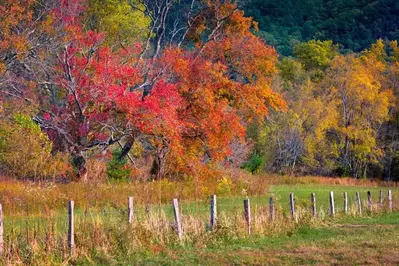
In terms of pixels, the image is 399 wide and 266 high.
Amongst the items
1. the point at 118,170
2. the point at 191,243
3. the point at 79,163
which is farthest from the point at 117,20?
the point at 191,243

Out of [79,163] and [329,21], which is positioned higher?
[329,21]

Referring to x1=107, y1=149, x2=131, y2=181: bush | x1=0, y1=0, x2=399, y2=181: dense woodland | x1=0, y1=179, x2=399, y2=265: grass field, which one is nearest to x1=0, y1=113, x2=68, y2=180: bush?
x1=0, y1=0, x2=399, y2=181: dense woodland

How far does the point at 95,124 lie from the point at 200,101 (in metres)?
6.00

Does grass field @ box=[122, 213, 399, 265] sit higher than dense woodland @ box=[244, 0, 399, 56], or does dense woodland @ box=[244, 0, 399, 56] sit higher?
dense woodland @ box=[244, 0, 399, 56]

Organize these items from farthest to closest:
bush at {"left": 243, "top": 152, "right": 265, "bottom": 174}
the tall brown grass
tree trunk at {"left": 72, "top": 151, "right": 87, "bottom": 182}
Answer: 1. bush at {"left": 243, "top": 152, "right": 265, "bottom": 174}
2. tree trunk at {"left": 72, "top": 151, "right": 87, "bottom": 182}
3. the tall brown grass

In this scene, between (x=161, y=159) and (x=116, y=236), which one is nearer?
(x=116, y=236)

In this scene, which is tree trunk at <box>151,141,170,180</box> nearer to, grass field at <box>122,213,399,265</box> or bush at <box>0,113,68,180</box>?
bush at <box>0,113,68,180</box>

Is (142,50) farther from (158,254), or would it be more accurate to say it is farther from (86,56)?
(158,254)

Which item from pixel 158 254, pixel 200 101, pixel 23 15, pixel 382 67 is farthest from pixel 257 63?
pixel 382 67

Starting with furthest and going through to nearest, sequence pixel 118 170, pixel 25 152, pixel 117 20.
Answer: pixel 117 20, pixel 118 170, pixel 25 152

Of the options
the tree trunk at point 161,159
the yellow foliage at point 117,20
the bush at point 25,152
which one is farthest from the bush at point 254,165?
the bush at point 25,152

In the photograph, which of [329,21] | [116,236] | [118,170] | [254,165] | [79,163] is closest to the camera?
[116,236]

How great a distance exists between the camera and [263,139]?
2325 inches

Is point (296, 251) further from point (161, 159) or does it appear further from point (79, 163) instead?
point (161, 159)
